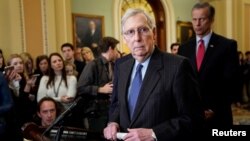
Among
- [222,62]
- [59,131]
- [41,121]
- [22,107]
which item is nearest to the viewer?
[59,131]

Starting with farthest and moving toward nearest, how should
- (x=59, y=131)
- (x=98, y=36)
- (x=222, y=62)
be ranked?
(x=98, y=36) < (x=222, y=62) < (x=59, y=131)

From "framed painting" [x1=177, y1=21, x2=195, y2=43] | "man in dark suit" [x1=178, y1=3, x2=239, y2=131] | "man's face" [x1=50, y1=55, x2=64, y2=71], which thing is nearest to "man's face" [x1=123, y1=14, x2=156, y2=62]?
"man in dark suit" [x1=178, y1=3, x2=239, y2=131]

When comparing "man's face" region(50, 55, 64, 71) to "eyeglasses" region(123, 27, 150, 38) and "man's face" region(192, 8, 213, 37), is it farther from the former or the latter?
"eyeglasses" region(123, 27, 150, 38)

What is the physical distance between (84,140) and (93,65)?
7.00ft

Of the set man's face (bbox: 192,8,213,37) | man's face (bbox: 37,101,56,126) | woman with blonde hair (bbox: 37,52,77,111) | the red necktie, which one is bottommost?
man's face (bbox: 37,101,56,126)

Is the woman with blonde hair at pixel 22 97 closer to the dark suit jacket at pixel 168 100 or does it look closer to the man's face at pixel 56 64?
the man's face at pixel 56 64

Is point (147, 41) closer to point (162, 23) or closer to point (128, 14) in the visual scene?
point (128, 14)

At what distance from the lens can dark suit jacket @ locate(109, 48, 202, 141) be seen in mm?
1717

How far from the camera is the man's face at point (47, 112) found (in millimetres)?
3527

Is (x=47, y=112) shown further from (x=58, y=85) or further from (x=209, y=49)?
(x=209, y=49)

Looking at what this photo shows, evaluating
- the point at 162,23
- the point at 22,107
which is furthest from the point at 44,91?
the point at 162,23

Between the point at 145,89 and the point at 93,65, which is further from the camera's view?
the point at 93,65

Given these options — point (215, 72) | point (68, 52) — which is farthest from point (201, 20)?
point (68, 52)

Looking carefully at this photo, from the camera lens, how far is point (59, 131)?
1.74 meters
